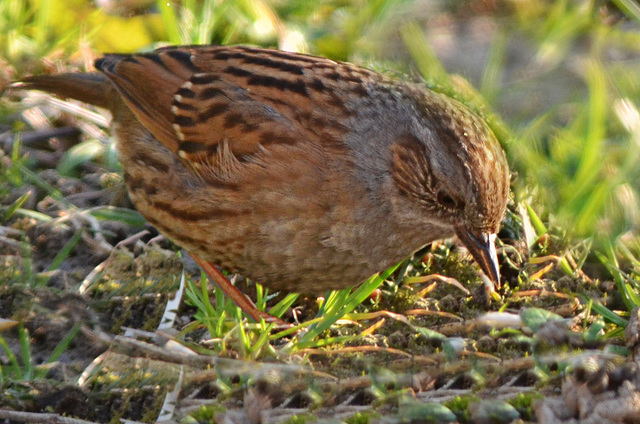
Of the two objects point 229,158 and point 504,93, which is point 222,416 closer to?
point 229,158

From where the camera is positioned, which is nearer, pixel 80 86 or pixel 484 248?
pixel 484 248

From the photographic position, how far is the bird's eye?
12.5ft

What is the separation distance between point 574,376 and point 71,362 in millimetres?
2188

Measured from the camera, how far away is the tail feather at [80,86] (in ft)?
16.1

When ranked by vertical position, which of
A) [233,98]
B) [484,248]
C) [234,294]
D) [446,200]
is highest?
[233,98]

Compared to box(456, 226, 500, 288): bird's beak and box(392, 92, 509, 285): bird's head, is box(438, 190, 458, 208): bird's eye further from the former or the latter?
box(456, 226, 500, 288): bird's beak

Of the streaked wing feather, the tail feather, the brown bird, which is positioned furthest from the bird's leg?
the tail feather

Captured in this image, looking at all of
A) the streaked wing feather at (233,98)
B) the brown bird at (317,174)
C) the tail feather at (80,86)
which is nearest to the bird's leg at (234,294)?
the brown bird at (317,174)

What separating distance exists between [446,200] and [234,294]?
1.15 m

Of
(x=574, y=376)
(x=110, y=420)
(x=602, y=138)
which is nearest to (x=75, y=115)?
(x=110, y=420)

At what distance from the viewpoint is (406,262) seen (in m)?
4.42

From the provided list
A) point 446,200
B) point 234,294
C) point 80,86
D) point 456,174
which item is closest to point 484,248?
point 446,200

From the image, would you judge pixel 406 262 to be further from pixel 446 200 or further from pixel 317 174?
pixel 317 174

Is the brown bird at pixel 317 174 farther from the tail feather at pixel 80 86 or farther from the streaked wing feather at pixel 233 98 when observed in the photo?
the tail feather at pixel 80 86
